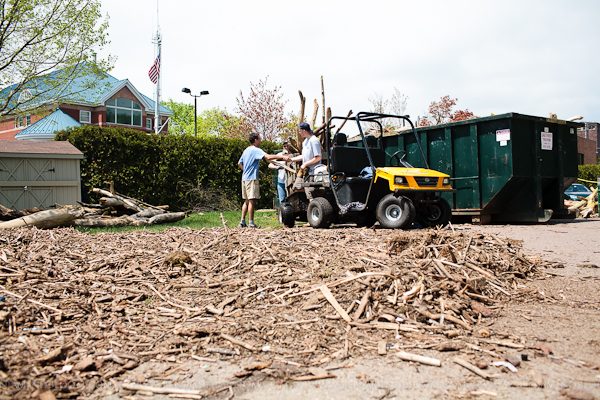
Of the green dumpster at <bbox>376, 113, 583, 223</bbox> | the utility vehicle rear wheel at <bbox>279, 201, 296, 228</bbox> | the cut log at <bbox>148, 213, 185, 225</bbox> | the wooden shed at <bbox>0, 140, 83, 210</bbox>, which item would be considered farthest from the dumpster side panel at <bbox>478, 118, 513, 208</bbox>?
the wooden shed at <bbox>0, 140, 83, 210</bbox>

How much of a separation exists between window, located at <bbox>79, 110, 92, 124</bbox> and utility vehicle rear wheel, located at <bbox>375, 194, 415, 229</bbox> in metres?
37.3

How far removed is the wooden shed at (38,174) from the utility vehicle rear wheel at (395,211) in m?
8.82

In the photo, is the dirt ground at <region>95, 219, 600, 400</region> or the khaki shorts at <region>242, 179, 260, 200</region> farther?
the khaki shorts at <region>242, 179, 260, 200</region>

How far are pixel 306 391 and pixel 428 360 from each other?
796 mm

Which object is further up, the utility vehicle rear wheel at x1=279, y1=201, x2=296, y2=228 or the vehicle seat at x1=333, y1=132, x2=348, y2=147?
the vehicle seat at x1=333, y1=132, x2=348, y2=147

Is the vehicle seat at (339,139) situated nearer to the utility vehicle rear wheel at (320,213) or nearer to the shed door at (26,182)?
the utility vehicle rear wheel at (320,213)

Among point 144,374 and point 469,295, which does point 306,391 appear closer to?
point 144,374

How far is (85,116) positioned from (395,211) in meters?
38.3

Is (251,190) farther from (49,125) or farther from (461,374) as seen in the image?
(49,125)

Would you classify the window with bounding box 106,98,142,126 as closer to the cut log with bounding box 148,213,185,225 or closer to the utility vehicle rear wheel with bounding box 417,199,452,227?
the cut log with bounding box 148,213,185,225

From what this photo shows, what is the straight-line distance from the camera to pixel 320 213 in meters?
8.18

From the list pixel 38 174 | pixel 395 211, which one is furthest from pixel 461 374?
pixel 38 174

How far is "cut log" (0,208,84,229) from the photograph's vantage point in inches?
324

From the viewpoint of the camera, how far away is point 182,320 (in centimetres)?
341
